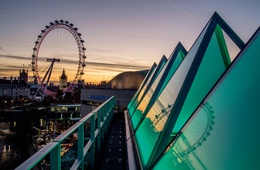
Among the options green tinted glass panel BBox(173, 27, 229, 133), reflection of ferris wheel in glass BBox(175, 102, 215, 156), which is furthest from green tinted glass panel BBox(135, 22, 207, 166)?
reflection of ferris wheel in glass BBox(175, 102, 215, 156)

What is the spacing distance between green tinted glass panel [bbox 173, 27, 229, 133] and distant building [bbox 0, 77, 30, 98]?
140m

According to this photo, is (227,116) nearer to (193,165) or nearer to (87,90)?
(193,165)

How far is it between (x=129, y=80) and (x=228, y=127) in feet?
153

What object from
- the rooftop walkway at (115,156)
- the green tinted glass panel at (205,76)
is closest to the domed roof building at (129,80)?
the rooftop walkway at (115,156)

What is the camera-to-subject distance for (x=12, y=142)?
42000 millimetres

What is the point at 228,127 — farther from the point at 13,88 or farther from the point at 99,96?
the point at 13,88

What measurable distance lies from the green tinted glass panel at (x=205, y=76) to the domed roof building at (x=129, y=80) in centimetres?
4116

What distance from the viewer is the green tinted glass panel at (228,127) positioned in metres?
1.26

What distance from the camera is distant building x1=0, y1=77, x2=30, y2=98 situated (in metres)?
126

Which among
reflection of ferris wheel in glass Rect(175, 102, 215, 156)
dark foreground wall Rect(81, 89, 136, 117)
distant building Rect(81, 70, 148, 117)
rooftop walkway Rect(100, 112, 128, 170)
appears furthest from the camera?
distant building Rect(81, 70, 148, 117)

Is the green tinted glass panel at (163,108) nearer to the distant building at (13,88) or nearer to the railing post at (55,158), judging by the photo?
the railing post at (55,158)

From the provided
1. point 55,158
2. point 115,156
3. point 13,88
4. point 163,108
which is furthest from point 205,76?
point 13,88

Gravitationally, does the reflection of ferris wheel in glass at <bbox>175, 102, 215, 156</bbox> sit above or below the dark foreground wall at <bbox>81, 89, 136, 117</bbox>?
below

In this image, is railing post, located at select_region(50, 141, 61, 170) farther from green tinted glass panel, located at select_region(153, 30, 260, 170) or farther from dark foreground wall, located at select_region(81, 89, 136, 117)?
dark foreground wall, located at select_region(81, 89, 136, 117)
